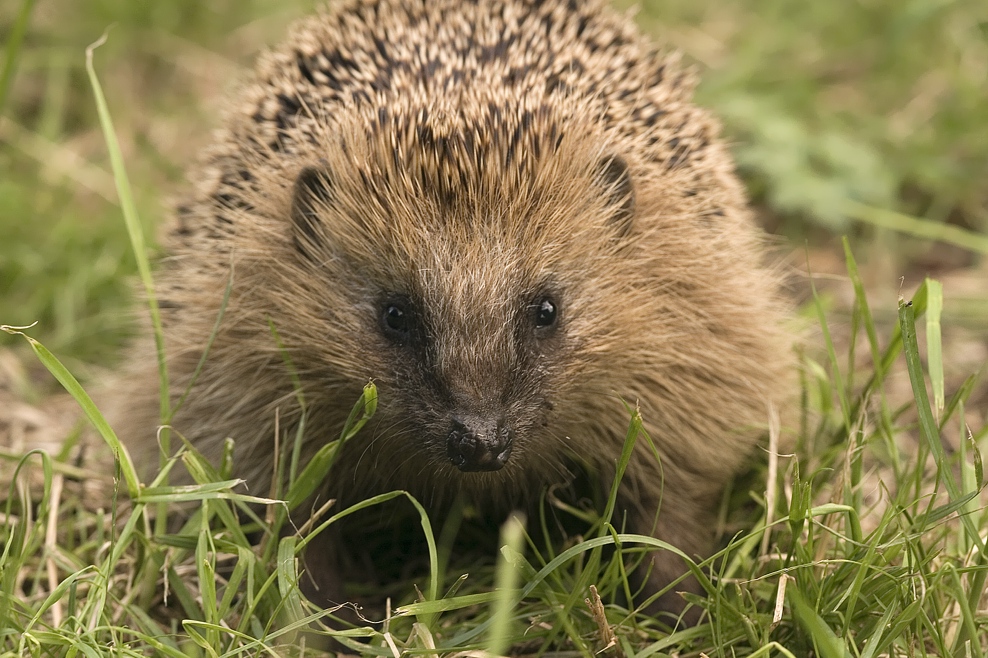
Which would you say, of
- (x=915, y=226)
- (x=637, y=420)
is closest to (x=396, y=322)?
(x=637, y=420)

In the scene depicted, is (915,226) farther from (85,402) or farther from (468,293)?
(85,402)

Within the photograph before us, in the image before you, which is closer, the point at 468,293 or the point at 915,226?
the point at 468,293

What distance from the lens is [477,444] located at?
6.86 feet

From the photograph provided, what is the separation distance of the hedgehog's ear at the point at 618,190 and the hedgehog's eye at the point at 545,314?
0.91 ft

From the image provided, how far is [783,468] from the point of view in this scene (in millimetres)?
2695

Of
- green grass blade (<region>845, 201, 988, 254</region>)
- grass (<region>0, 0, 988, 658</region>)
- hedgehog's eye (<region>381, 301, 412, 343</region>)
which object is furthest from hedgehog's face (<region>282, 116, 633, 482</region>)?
green grass blade (<region>845, 201, 988, 254</region>)

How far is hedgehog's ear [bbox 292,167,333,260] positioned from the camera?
254 centimetres

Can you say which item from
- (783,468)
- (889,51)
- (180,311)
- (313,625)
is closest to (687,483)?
(783,468)

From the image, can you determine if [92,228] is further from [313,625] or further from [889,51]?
[889,51]

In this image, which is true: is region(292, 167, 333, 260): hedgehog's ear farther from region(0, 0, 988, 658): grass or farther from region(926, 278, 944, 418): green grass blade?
region(926, 278, 944, 418): green grass blade

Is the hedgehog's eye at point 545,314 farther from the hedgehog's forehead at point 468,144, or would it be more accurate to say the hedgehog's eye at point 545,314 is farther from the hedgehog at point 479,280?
the hedgehog's forehead at point 468,144

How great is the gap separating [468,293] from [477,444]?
33cm

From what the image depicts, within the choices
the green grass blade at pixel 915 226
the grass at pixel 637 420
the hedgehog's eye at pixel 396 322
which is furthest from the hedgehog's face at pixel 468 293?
the green grass blade at pixel 915 226

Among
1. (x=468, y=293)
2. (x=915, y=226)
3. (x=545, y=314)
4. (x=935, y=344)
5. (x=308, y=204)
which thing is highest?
(x=308, y=204)
